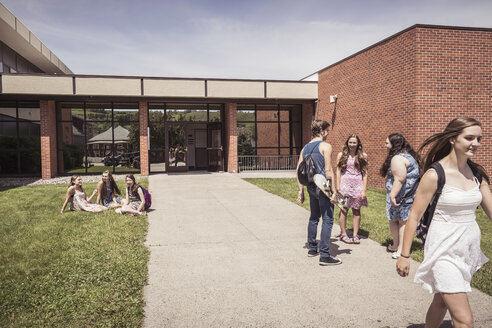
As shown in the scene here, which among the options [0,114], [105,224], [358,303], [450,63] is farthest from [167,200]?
[0,114]

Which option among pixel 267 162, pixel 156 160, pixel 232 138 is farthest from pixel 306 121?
pixel 156 160

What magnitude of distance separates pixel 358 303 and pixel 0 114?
19745 mm

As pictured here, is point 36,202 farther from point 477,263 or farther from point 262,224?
point 477,263

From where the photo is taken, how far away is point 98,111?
59.5ft

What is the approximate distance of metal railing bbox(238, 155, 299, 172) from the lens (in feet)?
63.1

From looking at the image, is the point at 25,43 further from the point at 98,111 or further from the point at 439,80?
the point at 439,80

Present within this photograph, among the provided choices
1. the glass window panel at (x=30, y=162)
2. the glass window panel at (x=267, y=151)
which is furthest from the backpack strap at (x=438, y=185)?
the glass window panel at (x=30, y=162)

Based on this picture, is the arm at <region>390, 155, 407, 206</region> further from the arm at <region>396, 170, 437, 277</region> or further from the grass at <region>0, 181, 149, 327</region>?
the grass at <region>0, 181, 149, 327</region>

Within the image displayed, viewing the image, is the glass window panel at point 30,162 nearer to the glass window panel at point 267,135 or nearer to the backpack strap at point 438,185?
the glass window panel at point 267,135

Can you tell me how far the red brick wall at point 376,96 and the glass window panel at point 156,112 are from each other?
8.47m

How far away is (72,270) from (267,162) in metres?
15.6

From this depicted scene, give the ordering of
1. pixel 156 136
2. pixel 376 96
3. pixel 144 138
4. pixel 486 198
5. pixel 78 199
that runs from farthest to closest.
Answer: pixel 156 136, pixel 144 138, pixel 376 96, pixel 78 199, pixel 486 198

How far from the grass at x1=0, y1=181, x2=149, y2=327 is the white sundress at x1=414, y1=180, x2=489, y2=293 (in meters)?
2.51

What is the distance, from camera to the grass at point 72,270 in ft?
11.2
